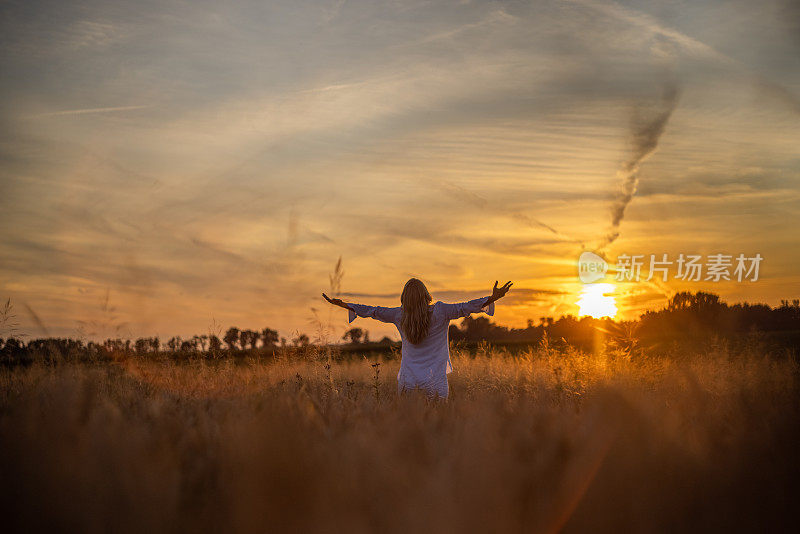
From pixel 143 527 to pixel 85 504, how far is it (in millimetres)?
278

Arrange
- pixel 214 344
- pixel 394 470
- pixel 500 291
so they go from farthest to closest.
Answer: pixel 214 344
pixel 500 291
pixel 394 470

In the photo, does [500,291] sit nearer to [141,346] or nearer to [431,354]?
[431,354]

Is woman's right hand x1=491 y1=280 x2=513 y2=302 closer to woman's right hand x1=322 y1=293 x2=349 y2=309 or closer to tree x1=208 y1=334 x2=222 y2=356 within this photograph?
woman's right hand x1=322 y1=293 x2=349 y2=309

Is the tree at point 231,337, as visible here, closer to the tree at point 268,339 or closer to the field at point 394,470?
the tree at point 268,339

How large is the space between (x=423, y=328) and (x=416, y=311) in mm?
261

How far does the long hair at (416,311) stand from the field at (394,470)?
A: 15.5 ft

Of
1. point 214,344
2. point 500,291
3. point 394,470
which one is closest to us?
point 394,470

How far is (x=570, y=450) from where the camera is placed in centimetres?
263

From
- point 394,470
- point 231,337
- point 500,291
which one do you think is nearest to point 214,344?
point 231,337

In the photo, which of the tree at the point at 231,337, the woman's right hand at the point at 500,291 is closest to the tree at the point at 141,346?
the tree at the point at 231,337

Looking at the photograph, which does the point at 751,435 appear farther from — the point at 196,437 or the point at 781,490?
the point at 196,437

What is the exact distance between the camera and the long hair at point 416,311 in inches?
324

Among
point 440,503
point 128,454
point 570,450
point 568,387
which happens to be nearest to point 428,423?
point 570,450

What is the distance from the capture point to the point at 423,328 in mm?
8273
